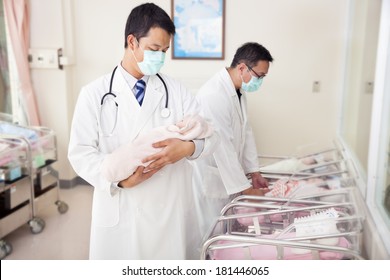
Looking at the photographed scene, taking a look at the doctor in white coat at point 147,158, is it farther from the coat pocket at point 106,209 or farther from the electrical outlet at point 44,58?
the electrical outlet at point 44,58

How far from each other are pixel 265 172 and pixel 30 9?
1.53 m

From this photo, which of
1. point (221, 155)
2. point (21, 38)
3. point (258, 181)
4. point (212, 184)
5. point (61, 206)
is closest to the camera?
point (221, 155)

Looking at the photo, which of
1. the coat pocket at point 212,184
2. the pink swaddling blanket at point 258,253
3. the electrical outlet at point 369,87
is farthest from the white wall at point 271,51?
the pink swaddling blanket at point 258,253

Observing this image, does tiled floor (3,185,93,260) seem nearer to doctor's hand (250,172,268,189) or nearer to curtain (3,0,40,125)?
curtain (3,0,40,125)

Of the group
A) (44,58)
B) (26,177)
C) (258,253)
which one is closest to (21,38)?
(44,58)

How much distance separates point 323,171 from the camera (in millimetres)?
2221

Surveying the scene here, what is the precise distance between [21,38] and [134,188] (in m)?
1.46

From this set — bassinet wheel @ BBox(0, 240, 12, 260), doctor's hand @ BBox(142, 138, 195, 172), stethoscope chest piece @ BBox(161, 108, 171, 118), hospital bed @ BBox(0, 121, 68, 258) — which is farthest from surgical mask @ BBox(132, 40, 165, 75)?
bassinet wheel @ BBox(0, 240, 12, 260)

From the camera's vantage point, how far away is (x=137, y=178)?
3.86 ft

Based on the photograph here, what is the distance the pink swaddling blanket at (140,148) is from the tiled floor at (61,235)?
114cm

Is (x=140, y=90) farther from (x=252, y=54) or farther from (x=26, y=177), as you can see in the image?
(x=26, y=177)
